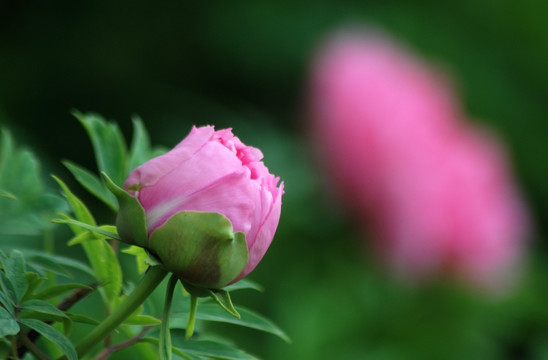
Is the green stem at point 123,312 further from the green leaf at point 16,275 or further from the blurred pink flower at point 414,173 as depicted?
the blurred pink flower at point 414,173

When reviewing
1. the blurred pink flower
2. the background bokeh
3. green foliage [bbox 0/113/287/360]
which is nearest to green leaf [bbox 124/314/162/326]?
green foliage [bbox 0/113/287/360]

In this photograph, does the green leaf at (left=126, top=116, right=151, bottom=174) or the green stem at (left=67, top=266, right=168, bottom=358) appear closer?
the green stem at (left=67, top=266, right=168, bottom=358)

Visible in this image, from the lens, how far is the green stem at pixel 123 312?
1.06 ft

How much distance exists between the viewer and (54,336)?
12.2 inches

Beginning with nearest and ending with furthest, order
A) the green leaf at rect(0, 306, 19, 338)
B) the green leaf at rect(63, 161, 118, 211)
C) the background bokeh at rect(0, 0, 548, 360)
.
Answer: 1. the green leaf at rect(0, 306, 19, 338)
2. the green leaf at rect(63, 161, 118, 211)
3. the background bokeh at rect(0, 0, 548, 360)

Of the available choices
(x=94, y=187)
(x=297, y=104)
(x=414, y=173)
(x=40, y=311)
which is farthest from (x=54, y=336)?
(x=297, y=104)

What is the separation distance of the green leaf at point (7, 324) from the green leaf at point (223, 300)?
0.23ft

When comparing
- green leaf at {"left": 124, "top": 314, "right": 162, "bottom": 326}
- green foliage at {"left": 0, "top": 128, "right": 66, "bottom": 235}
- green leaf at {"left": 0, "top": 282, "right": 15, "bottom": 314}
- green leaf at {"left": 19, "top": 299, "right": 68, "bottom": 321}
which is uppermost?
green foliage at {"left": 0, "top": 128, "right": 66, "bottom": 235}

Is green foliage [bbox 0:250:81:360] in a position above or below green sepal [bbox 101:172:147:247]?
below

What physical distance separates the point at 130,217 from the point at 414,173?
0.88 m

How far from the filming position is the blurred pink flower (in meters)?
1.17

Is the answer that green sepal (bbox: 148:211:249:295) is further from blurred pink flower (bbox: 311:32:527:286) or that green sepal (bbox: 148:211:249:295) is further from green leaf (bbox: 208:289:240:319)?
blurred pink flower (bbox: 311:32:527:286)

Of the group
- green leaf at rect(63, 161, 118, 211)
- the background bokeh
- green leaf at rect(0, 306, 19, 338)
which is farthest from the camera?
the background bokeh

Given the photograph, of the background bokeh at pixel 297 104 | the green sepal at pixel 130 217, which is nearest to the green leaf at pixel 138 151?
the green sepal at pixel 130 217
